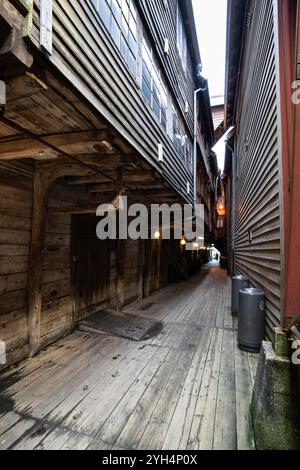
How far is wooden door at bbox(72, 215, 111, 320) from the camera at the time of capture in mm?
4754

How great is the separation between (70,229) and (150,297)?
462cm

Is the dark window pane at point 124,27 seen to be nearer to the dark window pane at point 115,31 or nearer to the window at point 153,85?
the dark window pane at point 115,31

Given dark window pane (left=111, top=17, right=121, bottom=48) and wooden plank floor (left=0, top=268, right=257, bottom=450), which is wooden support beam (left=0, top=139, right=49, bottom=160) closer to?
dark window pane (left=111, top=17, right=121, bottom=48)

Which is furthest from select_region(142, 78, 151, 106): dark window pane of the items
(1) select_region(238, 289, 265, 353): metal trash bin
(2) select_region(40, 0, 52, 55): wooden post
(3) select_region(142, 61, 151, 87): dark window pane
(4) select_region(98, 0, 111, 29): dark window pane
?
(1) select_region(238, 289, 265, 353): metal trash bin

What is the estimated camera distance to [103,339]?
4.39 metres

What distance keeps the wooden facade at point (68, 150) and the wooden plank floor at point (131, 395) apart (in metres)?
0.69

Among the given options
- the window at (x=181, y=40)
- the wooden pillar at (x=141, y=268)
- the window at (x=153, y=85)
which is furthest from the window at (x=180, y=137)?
the wooden pillar at (x=141, y=268)

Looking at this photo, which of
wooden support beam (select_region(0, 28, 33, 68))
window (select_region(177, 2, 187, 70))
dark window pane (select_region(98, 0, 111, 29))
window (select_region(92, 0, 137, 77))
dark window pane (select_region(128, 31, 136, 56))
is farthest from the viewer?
window (select_region(177, 2, 187, 70))

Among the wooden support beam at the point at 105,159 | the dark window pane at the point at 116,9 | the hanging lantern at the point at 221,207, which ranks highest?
the hanging lantern at the point at 221,207

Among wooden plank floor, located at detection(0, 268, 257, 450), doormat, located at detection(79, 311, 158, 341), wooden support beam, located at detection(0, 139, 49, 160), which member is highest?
wooden support beam, located at detection(0, 139, 49, 160)

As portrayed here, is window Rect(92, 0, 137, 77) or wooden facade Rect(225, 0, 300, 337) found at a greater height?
window Rect(92, 0, 137, 77)

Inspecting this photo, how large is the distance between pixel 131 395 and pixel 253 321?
223 cm

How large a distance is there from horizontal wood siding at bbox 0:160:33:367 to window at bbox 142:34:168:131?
2.68 m

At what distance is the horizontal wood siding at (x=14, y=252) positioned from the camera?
3189 millimetres
